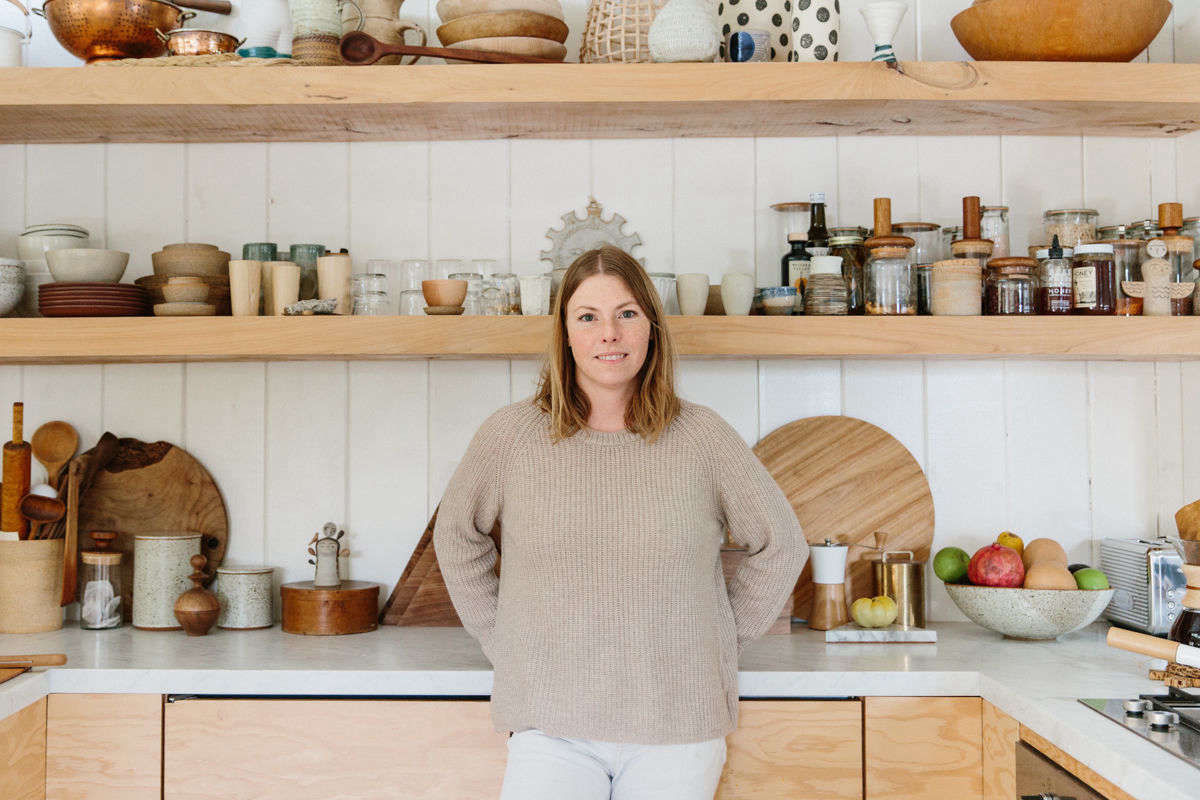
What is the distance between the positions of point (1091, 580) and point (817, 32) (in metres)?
1.21

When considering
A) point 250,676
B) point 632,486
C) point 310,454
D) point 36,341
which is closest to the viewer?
point 632,486

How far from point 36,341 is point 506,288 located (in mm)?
896

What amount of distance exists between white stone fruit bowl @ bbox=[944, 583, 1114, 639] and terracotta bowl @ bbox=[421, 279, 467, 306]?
1139 millimetres

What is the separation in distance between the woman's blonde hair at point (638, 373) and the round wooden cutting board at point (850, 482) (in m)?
0.70

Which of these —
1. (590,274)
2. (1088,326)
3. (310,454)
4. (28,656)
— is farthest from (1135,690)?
(28,656)

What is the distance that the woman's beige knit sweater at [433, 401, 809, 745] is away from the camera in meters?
1.58

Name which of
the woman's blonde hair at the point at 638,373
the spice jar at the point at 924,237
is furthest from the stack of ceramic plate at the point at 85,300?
the spice jar at the point at 924,237

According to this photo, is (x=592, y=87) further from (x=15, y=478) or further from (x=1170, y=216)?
(x=15, y=478)

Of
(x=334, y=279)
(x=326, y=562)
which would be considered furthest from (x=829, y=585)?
(x=334, y=279)

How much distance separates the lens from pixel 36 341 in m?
2.03

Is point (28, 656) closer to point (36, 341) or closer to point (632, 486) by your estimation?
point (36, 341)

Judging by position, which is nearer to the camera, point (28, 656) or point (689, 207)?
point (28, 656)

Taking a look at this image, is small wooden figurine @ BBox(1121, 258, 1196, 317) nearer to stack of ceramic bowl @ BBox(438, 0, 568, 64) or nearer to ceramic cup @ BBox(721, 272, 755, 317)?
ceramic cup @ BBox(721, 272, 755, 317)

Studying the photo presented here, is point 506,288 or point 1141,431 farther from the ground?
point 506,288
